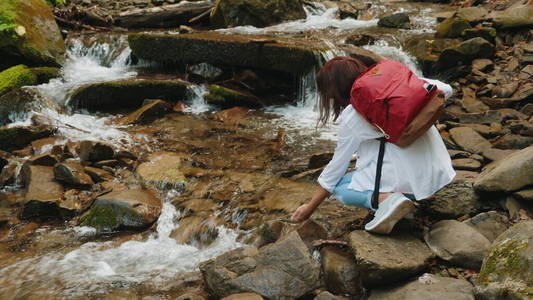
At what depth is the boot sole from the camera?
11.5ft

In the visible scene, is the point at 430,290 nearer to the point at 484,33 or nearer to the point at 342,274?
the point at 342,274

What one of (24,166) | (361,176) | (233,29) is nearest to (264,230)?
(361,176)

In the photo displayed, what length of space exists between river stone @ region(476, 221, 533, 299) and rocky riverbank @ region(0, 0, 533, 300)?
0.01 metres

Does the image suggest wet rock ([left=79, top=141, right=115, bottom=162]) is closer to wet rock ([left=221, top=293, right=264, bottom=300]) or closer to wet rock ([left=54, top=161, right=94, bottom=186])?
wet rock ([left=54, top=161, right=94, bottom=186])

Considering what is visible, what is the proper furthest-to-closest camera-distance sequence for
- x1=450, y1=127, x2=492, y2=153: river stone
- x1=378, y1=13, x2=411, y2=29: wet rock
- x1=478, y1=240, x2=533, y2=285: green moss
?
1. x1=378, y1=13, x2=411, y2=29: wet rock
2. x1=450, y1=127, x2=492, y2=153: river stone
3. x1=478, y1=240, x2=533, y2=285: green moss

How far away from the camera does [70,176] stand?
6.70 metres

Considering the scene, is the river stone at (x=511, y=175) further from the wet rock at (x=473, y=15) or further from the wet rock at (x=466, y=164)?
the wet rock at (x=473, y=15)

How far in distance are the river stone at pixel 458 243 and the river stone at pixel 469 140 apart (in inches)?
102

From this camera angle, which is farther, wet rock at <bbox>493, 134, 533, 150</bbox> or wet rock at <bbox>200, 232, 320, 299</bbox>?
wet rock at <bbox>493, 134, 533, 150</bbox>

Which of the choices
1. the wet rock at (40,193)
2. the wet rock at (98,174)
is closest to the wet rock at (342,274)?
the wet rock at (40,193)

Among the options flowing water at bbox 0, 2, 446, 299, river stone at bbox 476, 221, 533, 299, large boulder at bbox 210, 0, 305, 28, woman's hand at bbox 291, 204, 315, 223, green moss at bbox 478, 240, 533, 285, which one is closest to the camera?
river stone at bbox 476, 221, 533, 299

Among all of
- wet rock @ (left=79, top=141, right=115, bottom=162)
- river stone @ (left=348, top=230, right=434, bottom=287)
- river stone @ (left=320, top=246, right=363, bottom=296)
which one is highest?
river stone @ (left=348, top=230, right=434, bottom=287)

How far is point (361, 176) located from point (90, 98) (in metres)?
7.94

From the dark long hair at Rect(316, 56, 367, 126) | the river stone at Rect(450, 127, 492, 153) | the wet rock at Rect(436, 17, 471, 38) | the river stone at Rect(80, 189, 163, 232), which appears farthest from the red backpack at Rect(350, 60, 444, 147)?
the wet rock at Rect(436, 17, 471, 38)
